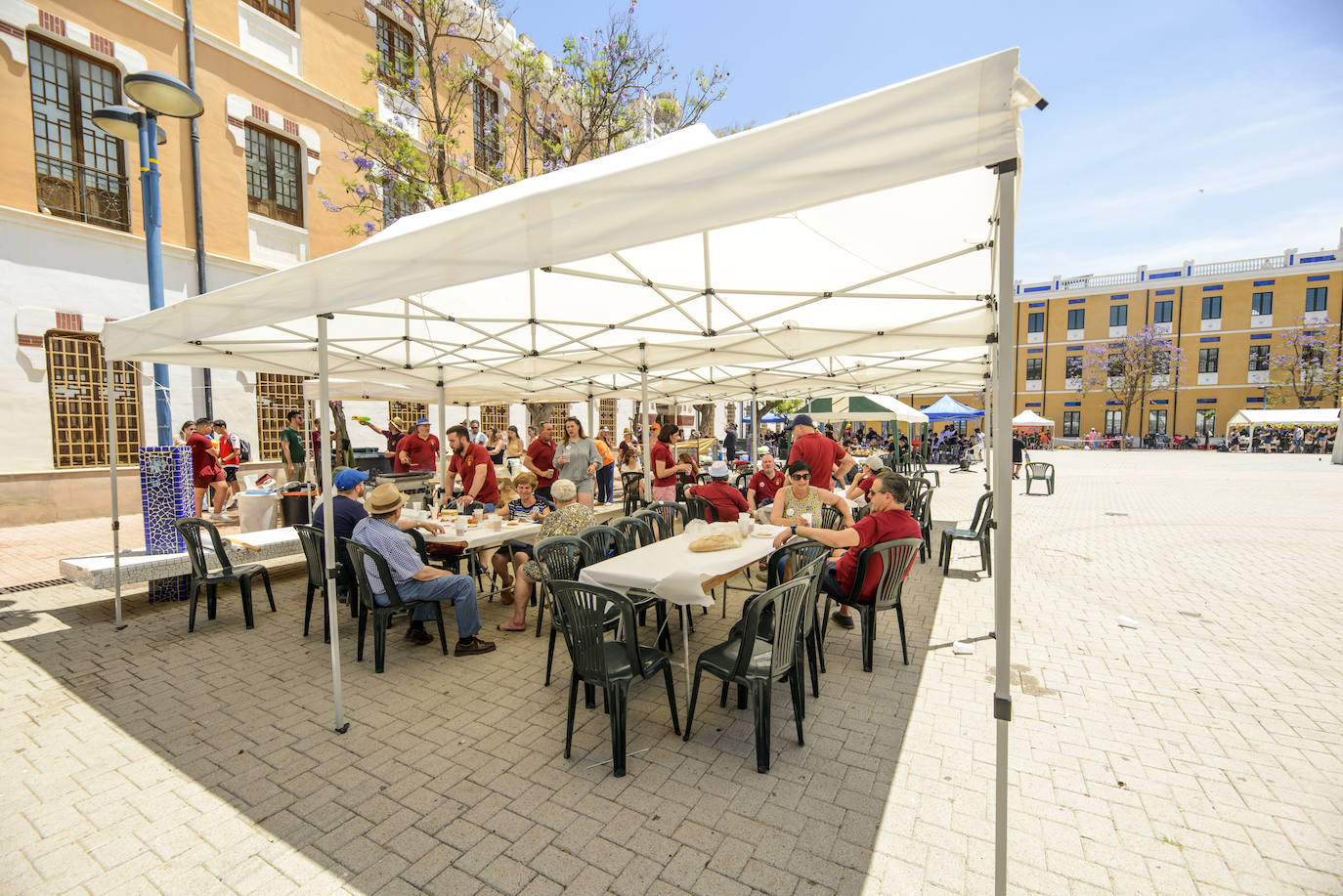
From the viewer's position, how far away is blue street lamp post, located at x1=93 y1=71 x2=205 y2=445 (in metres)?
5.71

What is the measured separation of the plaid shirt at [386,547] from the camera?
4.07m

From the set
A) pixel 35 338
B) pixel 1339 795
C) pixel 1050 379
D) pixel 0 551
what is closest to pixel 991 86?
pixel 1339 795

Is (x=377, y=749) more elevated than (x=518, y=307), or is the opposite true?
(x=518, y=307)

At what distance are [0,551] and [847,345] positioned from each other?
35.4 ft

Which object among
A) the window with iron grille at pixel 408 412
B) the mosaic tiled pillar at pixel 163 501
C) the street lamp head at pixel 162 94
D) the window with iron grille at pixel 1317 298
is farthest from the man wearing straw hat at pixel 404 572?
the window with iron grille at pixel 1317 298

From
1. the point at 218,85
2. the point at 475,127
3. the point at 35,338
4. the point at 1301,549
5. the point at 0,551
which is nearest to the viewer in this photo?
the point at 0,551

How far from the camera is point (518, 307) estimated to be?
532 centimetres

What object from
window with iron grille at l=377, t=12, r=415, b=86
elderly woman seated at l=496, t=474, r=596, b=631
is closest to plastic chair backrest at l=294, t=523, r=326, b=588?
elderly woman seated at l=496, t=474, r=596, b=631

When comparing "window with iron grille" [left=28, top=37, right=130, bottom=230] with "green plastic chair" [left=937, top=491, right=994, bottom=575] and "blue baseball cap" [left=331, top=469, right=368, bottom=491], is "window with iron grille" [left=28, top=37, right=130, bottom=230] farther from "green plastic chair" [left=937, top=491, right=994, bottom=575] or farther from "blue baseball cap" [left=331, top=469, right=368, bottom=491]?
"green plastic chair" [left=937, top=491, right=994, bottom=575]

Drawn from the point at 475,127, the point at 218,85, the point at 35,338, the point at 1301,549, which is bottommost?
the point at 1301,549

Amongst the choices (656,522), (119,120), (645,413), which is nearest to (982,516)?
(656,522)

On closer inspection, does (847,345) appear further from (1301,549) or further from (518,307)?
(1301,549)

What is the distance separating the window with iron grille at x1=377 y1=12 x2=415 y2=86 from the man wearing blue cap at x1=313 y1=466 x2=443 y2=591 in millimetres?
11624

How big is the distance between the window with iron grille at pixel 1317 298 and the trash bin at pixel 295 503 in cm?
5481
